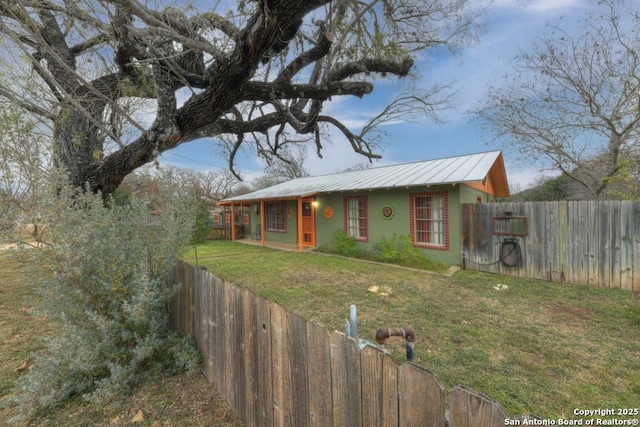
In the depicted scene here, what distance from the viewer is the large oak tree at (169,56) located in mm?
3273

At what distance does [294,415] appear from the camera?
1669 mm

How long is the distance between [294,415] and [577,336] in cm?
418

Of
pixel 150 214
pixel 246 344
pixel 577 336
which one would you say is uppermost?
pixel 150 214

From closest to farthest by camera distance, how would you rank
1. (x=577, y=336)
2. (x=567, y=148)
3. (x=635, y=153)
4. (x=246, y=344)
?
1. (x=246, y=344)
2. (x=577, y=336)
3. (x=635, y=153)
4. (x=567, y=148)

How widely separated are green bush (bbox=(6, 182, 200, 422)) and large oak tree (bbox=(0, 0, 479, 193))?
38.1 inches

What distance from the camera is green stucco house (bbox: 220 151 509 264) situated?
795 centimetres

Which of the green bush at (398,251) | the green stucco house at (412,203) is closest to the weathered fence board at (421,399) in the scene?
the green stucco house at (412,203)

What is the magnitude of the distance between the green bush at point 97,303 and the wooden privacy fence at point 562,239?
7453 mm

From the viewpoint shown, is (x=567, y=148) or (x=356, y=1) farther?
(x=567, y=148)

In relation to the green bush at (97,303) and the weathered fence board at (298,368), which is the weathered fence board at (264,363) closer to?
the weathered fence board at (298,368)

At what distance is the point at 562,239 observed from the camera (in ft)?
20.5

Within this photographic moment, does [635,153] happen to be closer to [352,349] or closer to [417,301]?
[417,301]

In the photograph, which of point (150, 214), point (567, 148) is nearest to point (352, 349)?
point (150, 214)

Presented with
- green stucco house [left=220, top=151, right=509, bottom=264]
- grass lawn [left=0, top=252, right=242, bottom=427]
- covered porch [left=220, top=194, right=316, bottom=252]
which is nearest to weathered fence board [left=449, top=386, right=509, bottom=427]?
grass lawn [left=0, top=252, right=242, bottom=427]
